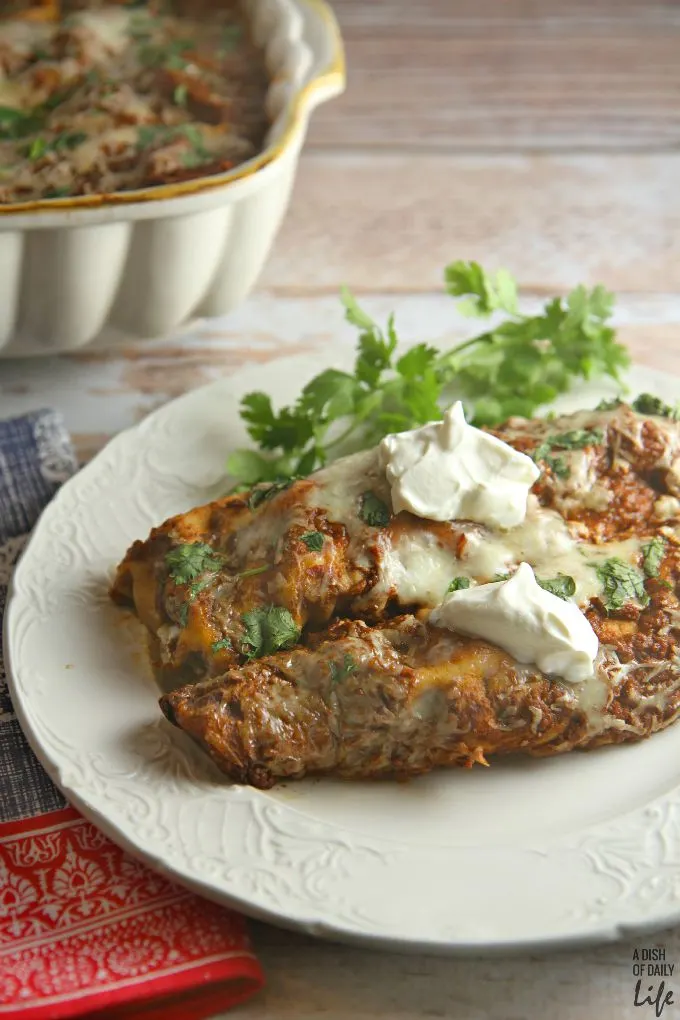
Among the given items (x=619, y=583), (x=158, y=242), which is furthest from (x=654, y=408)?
(x=158, y=242)

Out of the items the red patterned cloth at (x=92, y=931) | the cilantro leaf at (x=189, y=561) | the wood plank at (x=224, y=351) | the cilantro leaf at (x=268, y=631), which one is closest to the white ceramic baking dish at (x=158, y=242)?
the wood plank at (x=224, y=351)

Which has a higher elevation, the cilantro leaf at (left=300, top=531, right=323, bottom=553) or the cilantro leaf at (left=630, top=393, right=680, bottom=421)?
the cilantro leaf at (left=630, top=393, right=680, bottom=421)

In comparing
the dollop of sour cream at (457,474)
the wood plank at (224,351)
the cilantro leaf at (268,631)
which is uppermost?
the dollop of sour cream at (457,474)

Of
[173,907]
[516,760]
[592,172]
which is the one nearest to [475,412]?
[516,760]

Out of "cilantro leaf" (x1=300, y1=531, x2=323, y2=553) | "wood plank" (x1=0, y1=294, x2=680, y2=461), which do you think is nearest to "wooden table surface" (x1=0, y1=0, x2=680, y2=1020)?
"wood plank" (x1=0, y1=294, x2=680, y2=461)

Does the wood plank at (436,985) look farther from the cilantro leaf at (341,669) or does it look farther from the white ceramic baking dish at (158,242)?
the white ceramic baking dish at (158,242)

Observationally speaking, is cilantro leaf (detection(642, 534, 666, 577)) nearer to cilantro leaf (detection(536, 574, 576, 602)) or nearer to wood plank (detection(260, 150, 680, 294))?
cilantro leaf (detection(536, 574, 576, 602))
